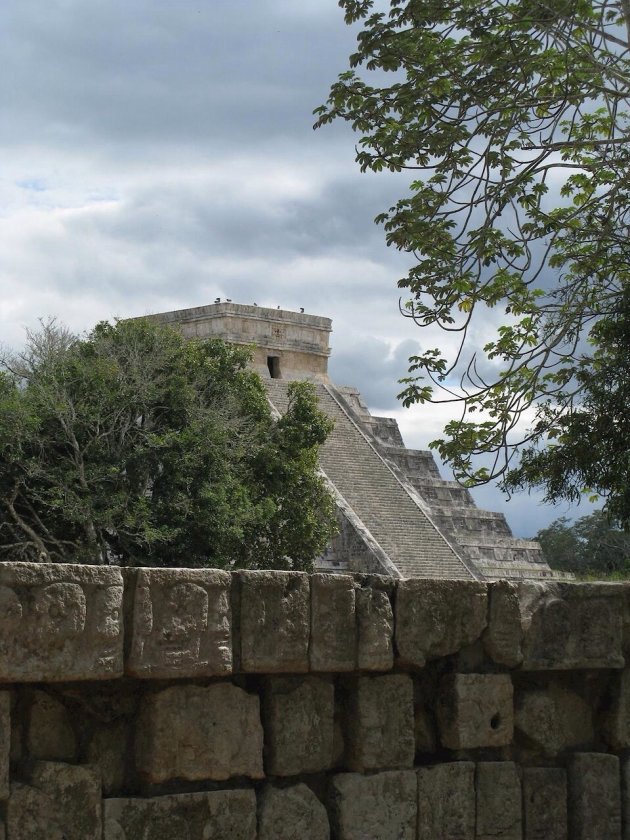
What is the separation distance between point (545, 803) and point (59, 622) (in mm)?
2674

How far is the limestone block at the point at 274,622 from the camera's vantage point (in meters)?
5.39

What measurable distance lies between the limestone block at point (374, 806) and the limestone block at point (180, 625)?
82 centimetres

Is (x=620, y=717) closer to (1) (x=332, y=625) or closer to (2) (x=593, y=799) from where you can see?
(2) (x=593, y=799)

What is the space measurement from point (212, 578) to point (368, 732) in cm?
106

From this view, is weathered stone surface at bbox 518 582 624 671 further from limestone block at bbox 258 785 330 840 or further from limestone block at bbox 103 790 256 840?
limestone block at bbox 103 790 256 840

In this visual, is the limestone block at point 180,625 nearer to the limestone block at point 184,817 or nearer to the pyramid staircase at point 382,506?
the limestone block at point 184,817

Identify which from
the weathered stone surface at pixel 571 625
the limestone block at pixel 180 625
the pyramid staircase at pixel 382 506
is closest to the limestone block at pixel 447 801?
the weathered stone surface at pixel 571 625

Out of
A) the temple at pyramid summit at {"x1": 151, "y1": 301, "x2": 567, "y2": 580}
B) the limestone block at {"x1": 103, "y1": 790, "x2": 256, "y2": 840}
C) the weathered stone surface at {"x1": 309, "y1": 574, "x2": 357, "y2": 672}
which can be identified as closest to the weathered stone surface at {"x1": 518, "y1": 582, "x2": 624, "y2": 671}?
the weathered stone surface at {"x1": 309, "y1": 574, "x2": 357, "y2": 672}

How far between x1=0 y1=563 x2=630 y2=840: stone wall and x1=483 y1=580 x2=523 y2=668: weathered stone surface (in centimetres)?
1

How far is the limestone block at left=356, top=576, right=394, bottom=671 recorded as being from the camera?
18.7 ft

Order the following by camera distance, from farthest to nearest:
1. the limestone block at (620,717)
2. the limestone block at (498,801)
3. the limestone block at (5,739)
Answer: the limestone block at (620,717) → the limestone block at (498,801) → the limestone block at (5,739)

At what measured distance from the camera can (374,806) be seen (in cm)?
566

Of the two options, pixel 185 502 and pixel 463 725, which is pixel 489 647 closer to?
pixel 463 725

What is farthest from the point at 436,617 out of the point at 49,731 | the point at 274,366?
the point at 274,366
